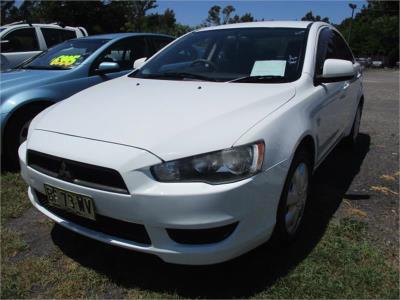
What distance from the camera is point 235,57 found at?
10.5 feet

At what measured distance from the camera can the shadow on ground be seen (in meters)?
2.28

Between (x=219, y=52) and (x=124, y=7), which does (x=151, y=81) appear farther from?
(x=124, y=7)

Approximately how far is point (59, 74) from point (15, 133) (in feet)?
2.96

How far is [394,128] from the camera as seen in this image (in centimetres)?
648

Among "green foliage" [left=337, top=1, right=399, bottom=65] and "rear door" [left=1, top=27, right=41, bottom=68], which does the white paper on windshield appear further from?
"green foliage" [left=337, top=1, right=399, bottom=65]

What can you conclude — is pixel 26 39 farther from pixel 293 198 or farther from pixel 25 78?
pixel 293 198

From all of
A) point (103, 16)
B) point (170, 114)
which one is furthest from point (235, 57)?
point (103, 16)

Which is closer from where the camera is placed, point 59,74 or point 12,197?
point 12,197

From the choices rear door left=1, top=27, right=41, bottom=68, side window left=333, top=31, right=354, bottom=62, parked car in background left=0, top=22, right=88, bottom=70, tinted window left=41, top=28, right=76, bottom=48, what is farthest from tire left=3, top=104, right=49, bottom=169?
tinted window left=41, top=28, right=76, bottom=48

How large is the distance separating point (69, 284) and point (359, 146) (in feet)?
13.8

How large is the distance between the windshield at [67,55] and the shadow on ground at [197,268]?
2612 millimetres

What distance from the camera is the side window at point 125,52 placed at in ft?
17.1

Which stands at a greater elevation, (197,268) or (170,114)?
(170,114)

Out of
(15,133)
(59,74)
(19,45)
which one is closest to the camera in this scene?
(15,133)
